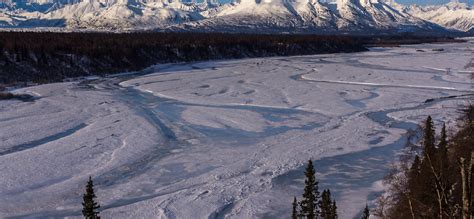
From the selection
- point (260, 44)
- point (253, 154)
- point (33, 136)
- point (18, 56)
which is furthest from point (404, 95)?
point (260, 44)

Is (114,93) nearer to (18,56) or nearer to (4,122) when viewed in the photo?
(4,122)

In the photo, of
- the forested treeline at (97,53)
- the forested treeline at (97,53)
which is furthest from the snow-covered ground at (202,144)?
the forested treeline at (97,53)

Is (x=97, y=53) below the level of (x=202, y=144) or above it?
below

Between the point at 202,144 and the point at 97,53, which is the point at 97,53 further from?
the point at 202,144

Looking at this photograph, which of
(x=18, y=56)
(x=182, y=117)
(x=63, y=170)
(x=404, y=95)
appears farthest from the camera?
(x=18, y=56)

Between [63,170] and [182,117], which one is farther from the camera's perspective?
[182,117]

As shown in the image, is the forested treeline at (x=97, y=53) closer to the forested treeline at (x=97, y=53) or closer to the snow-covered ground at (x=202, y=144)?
the forested treeline at (x=97, y=53)

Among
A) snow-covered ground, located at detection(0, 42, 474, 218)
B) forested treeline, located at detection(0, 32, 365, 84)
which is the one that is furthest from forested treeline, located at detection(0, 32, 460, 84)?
snow-covered ground, located at detection(0, 42, 474, 218)

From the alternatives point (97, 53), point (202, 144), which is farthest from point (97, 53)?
point (202, 144)
